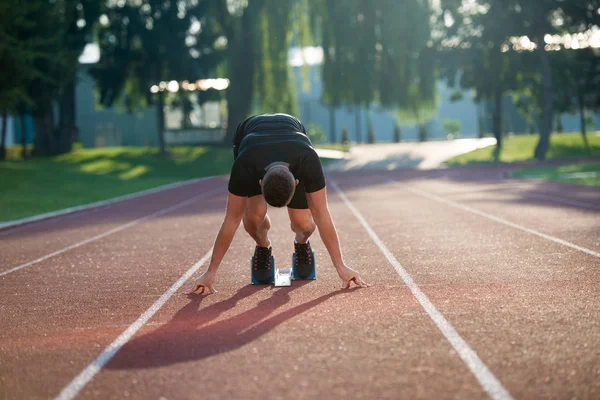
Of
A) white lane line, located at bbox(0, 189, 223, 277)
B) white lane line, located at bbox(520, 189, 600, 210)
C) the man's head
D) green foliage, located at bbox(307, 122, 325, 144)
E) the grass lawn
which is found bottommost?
white lane line, located at bbox(520, 189, 600, 210)

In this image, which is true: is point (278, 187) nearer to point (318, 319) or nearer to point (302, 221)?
point (318, 319)

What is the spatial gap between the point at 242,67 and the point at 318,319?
3779cm

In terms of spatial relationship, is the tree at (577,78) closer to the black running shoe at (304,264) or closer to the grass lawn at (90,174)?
the grass lawn at (90,174)

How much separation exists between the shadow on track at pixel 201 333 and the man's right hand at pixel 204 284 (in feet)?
0.46

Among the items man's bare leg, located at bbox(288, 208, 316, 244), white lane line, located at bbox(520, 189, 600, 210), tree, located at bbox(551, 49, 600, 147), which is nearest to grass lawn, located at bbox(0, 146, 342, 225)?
white lane line, located at bbox(520, 189, 600, 210)

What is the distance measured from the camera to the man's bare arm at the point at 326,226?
764cm

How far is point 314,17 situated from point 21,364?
134ft

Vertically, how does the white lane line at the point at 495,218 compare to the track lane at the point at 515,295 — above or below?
below

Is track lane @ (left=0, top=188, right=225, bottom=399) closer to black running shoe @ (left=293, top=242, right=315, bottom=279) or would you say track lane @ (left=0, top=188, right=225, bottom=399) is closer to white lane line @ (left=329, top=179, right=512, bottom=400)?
black running shoe @ (left=293, top=242, right=315, bottom=279)

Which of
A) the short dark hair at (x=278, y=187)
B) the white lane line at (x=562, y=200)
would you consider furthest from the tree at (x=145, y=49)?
the short dark hair at (x=278, y=187)

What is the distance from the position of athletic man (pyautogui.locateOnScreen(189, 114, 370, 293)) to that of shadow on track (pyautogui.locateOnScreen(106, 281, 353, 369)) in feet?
1.85

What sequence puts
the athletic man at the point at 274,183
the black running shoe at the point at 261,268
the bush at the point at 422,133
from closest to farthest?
the athletic man at the point at 274,183 < the black running shoe at the point at 261,268 < the bush at the point at 422,133

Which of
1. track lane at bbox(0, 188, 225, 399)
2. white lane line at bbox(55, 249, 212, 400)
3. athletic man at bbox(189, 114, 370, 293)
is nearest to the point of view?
white lane line at bbox(55, 249, 212, 400)

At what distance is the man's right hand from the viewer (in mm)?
8109
